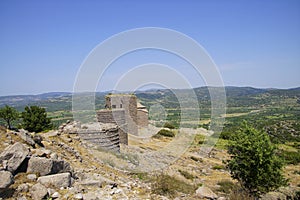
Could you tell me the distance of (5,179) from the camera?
5.12 meters

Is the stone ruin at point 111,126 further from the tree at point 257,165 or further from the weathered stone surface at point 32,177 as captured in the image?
the weathered stone surface at point 32,177

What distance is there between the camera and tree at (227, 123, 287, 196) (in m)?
11.9

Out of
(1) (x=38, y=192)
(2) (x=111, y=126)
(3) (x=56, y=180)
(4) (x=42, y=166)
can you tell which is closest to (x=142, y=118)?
(2) (x=111, y=126)

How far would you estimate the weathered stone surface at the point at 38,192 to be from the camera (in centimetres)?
521

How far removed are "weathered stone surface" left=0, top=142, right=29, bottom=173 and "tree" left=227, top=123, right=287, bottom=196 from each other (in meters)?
9.49

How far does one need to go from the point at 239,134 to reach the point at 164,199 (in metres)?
8.24

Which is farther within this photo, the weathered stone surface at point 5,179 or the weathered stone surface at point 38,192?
the weathered stone surface at point 38,192

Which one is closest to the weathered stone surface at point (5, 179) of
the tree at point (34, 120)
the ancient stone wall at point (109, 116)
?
the ancient stone wall at point (109, 116)

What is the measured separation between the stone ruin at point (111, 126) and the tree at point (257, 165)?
6.45 m

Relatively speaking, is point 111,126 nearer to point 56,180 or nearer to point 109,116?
point 109,116

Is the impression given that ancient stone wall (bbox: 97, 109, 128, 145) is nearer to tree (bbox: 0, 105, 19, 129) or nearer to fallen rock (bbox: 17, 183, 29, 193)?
tree (bbox: 0, 105, 19, 129)

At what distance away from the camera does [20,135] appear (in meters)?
8.43

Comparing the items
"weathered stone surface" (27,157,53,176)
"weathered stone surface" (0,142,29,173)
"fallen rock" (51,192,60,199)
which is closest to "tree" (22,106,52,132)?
"weathered stone surface" (0,142,29,173)

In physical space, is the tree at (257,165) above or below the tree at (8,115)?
below
